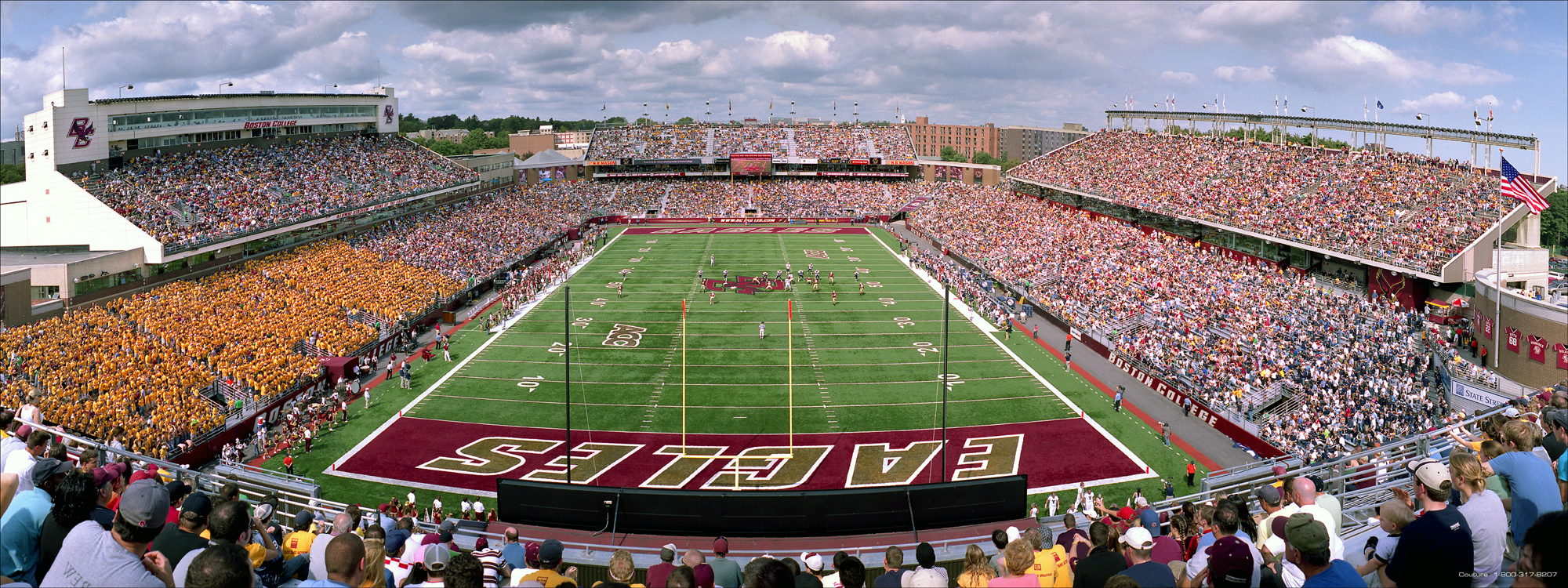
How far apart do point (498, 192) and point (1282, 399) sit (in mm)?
65624

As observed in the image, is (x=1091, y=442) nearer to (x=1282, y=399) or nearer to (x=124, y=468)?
(x=1282, y=399)

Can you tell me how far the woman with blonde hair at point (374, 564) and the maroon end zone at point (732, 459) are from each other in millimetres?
15440

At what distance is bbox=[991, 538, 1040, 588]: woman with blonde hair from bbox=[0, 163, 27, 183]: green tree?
286 ft

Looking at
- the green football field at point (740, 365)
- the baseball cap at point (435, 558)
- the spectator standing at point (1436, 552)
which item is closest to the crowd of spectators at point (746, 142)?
the green football field at point (740, 365)

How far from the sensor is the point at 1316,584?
5.15m

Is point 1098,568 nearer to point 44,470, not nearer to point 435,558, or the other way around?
point 435,558

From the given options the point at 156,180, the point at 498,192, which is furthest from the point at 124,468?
the point at 498,192

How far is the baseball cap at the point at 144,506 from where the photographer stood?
17.1ft

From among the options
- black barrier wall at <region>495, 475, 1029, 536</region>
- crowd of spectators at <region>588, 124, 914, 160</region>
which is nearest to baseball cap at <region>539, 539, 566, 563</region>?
black barrier wall at <region>495, 475, 1029, 536</region>

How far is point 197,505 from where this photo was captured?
6.02 m

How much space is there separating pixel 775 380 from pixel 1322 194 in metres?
29.6

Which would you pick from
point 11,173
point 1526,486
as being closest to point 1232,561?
point 1526,486

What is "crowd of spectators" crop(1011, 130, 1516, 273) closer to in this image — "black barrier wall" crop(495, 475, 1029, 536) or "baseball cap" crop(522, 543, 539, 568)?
"black barrier wall" crop(495, 475, 1029, 536)

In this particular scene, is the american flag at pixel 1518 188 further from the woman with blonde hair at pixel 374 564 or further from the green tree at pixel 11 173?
the green tree at pixel 11 173
